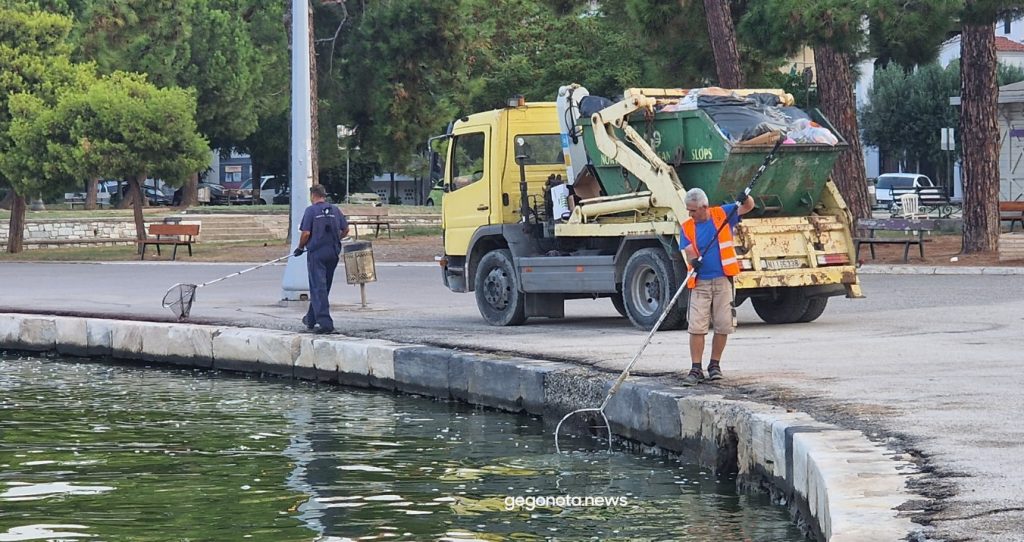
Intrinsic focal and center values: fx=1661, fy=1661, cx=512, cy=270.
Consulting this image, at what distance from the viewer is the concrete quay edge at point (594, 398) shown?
8141mm

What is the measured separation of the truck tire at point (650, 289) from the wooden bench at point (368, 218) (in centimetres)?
2659

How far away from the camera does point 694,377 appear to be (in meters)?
12.7

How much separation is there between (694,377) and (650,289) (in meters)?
4.93

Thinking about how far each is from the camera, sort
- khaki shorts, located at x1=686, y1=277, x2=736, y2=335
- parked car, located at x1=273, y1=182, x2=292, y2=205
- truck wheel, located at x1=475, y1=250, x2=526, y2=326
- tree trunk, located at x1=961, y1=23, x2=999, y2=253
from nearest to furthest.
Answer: khaki shorts, located at x1=686, y1=277, x2=736, y2=335
truck wheel, located at x1=475, y1=250, x2=526, y2=326
tree trunk, located at x1=961, y1=23, x2=999, y2=253
parked car, located at x1=273, y1=182, x2=292, y2=205

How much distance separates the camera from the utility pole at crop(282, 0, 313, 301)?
22078 mm

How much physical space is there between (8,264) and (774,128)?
2516 cm

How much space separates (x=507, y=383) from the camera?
14.6m

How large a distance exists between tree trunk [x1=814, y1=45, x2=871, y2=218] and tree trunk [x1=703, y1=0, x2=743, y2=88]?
167 cm

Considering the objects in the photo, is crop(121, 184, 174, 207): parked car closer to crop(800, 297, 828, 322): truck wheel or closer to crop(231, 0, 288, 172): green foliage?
crop(231, 0, 288, 172): green foliage

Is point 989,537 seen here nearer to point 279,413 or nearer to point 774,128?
point 279,413

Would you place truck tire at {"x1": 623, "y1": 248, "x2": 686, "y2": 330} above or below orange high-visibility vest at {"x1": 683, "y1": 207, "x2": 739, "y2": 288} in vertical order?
below

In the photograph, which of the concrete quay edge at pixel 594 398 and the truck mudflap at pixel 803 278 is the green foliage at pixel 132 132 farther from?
the truck mudflap at pixel 803 278

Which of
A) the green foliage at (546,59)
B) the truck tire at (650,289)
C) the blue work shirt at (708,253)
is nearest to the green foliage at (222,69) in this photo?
the green foliage at (546,59)

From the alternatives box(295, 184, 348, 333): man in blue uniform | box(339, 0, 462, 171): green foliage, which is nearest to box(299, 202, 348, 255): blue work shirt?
box(295, 184, 348, 333): man in blue uniform
